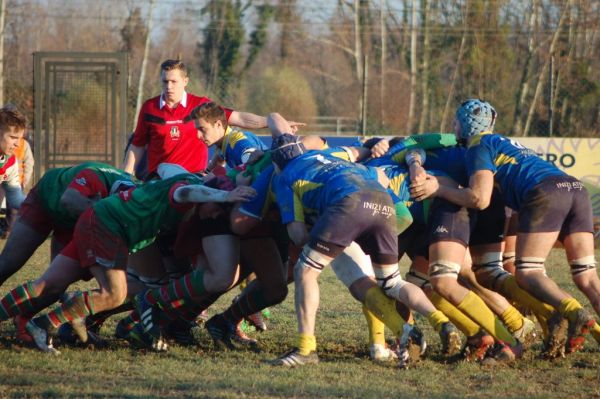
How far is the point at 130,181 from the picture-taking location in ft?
21.8

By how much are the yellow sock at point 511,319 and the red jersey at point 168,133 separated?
125 inches

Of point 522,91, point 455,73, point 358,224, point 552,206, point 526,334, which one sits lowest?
point 526,334

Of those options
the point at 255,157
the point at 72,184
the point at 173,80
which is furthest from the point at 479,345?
the point at 173,80

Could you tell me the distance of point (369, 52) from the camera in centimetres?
3045

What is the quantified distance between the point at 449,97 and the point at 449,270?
17855mm

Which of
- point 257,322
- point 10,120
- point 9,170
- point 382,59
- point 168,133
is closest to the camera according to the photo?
point 10,120

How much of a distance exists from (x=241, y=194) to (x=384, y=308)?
116 centimetres

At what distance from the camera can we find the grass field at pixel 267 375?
5051mm

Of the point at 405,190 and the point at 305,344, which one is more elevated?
the point at 405,190

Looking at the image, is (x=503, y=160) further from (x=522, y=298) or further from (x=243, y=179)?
(x=243, y=179)

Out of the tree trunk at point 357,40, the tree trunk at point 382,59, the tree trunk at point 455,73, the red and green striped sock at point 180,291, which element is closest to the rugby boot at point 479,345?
the red and green striped sock at point 180,291

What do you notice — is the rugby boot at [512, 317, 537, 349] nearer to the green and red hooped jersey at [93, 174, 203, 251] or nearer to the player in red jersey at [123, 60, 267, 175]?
the green and red hooped jersey at [93, 174, 203, 251]

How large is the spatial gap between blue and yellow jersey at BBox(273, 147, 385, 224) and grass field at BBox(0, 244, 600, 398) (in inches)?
38.5

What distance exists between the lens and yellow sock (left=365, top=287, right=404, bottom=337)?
5.96 meters
